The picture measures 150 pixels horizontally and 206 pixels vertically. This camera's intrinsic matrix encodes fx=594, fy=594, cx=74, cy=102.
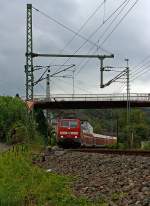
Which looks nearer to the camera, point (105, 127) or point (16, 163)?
point (16, 163)

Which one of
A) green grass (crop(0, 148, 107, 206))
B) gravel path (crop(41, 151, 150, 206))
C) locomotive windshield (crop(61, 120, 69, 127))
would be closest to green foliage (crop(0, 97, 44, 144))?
locomotive windshield (crop(61, 120, 69, 127))

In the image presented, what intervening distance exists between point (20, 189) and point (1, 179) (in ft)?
12.3

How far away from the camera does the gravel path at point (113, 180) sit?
560 inches

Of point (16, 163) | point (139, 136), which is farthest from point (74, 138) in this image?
point (139, 136)

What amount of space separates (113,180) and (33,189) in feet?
9.02

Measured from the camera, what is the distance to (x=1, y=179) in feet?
73.3

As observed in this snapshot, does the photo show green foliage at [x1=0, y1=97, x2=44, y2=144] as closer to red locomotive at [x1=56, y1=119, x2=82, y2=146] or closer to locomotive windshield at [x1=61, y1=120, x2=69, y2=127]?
red locomotive at [x1=56, y1=119, x2=82, y2=146]

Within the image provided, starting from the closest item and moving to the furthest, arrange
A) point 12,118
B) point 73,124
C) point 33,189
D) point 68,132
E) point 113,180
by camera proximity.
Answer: point 113,180 → point 33,189 → point 68,132 → point 73,124 → point 12,118

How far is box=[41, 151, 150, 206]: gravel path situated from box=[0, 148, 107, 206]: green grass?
477 millimetres

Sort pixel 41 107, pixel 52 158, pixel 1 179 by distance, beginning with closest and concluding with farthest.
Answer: pixel 1 179 < pixel 52 158 < pixel 41 107

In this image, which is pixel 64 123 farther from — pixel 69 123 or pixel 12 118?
pixel 12 118

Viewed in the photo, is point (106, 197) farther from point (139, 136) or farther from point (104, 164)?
point (139, 136)

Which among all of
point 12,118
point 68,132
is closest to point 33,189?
point 68,132

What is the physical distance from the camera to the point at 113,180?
676 inches
